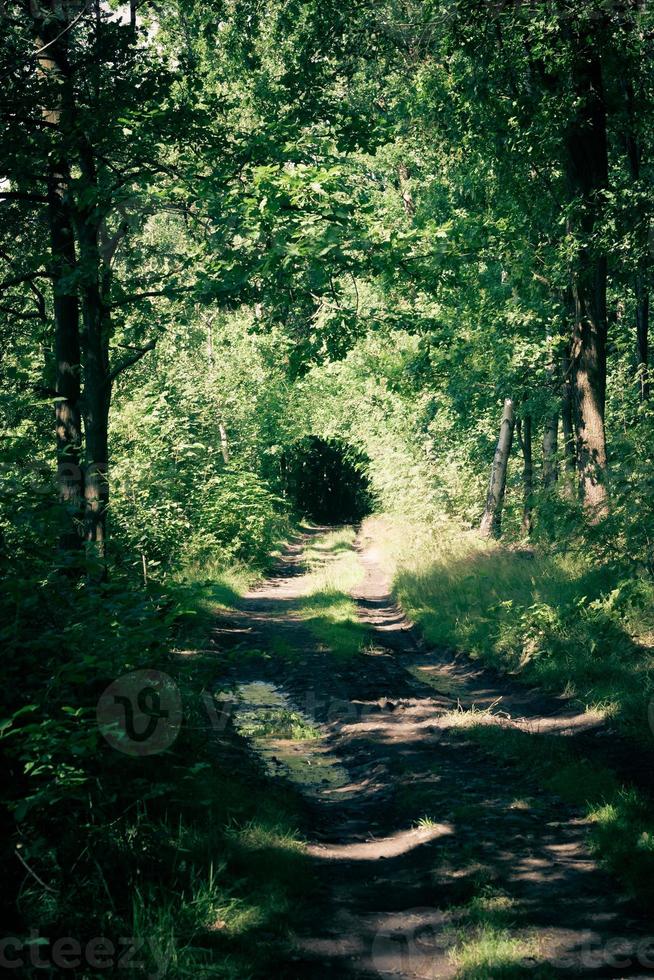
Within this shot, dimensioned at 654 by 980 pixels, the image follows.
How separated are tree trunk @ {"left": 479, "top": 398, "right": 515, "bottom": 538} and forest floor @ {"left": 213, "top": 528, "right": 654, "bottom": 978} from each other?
8.09 m

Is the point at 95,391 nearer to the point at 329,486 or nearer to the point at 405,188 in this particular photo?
the point at 405,188

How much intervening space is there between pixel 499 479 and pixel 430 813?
15.0m

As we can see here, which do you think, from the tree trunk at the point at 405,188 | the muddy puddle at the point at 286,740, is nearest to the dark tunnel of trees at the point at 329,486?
the tree trunk at the point at 405,188

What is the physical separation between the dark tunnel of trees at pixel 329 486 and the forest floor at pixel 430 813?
28.7m

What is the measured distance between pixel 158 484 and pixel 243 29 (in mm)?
7827

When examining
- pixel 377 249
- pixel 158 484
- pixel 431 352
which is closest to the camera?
pixel 377 249

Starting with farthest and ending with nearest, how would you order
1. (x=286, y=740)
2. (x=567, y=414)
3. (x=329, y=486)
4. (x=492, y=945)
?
(x=329, y=486) < (x=567, y=414) < (x=286, y=740) < (x=492, y=945)

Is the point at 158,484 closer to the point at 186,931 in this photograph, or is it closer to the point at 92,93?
the point at 92,93

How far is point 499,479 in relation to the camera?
2053cm

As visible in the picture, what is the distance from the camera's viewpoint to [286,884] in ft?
15.8

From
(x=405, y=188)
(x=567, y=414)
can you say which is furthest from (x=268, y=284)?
(x=405, y=188)

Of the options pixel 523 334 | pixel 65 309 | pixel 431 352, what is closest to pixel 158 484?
pixel 65 309

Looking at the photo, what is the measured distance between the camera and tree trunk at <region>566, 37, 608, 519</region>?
1134 centimetres

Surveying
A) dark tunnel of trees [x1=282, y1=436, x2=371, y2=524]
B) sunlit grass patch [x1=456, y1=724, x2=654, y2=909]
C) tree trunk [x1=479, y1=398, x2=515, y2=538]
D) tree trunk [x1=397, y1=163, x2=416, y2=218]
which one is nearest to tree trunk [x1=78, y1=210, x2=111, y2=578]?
sunlit grass patch [x1=456, y1=724, x2=654, y2=909]
